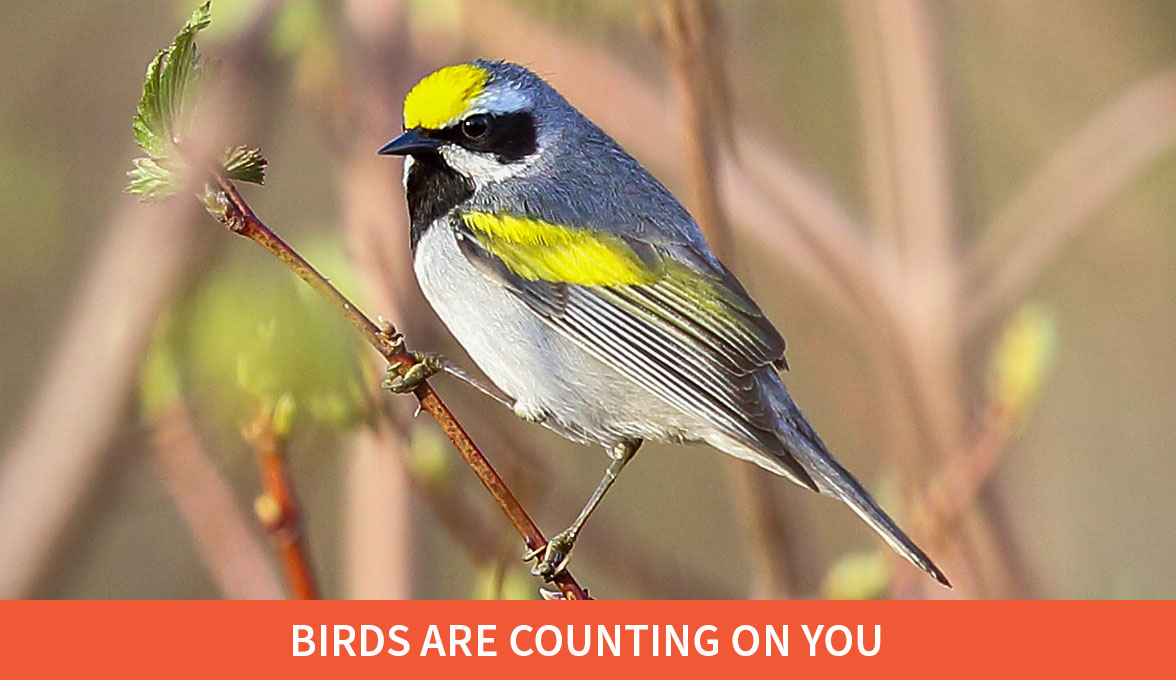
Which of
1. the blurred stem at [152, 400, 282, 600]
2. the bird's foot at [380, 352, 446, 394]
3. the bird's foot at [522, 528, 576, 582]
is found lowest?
the bird's foot at [522, 528, 576, 582]

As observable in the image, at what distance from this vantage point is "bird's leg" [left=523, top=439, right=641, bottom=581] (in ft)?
8.66

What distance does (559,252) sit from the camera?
2.89m

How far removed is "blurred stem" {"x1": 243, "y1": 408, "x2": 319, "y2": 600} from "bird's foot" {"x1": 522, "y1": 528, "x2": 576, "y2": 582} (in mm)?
549

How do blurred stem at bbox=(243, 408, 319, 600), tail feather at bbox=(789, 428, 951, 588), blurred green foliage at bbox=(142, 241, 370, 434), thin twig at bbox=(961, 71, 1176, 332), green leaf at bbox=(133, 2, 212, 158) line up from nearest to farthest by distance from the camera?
green leaf at bbox=(133, 2, 212, 158) → blurred stem at bbox=(243, 408, 319, 600) → blurred green foliage at bbox=(142, 241, 370, 434) → tail feather at bbox=(789, 428, 951, 588) → thin twig at bbox=(961, 71, 1176, 332)

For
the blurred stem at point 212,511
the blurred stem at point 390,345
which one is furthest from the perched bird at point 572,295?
the blurred stem at point 212,511

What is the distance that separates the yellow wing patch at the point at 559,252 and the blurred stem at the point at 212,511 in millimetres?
789

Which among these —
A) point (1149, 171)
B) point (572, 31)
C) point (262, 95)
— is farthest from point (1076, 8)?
point (262, 95)

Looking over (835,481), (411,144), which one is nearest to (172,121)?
(411,144)

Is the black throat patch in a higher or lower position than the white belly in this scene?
higher

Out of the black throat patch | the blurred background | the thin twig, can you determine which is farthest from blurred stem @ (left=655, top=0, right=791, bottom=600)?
the thin twig

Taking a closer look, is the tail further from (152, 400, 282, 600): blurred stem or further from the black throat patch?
(152, 400, 282, 600): blurred stem

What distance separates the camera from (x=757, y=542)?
→ 110 inches

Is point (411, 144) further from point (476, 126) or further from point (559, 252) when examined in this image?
point (559, 252)

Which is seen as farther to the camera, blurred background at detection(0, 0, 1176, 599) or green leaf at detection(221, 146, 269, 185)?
blurred background at detection(0, 0, 1176, 599)
